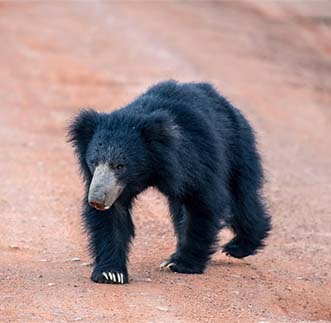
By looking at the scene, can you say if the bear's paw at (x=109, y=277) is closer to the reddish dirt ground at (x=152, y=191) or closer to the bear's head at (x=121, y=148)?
the reddish dirt ground at (x=152, y=191)

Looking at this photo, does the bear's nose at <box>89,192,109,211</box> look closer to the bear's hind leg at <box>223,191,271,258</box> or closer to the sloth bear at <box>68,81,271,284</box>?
the sloth bear at <box>68,81,271,284</box>

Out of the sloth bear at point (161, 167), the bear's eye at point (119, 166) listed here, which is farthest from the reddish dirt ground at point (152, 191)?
the bear's eye at point (119, 166)

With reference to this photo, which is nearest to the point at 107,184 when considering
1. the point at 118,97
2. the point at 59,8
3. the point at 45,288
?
the point at 45,288

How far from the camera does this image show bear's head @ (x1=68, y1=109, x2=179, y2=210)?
691 cm

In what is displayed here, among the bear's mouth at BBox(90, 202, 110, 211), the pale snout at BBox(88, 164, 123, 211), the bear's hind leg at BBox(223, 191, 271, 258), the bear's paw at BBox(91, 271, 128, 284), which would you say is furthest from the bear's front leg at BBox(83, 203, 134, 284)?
the bear's hind leg at BBox(223, 191, 271, 258)

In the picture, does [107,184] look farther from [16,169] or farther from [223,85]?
[223,85]

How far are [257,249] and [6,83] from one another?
946 centimetres

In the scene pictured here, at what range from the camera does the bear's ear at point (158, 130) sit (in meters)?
7.04

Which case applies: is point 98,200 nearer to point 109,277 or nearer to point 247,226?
point 109,277

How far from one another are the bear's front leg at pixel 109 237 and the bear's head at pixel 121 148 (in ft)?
0.63

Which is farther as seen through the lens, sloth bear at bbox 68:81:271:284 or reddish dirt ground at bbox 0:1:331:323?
sloth bear at bbox 68:81:271:284

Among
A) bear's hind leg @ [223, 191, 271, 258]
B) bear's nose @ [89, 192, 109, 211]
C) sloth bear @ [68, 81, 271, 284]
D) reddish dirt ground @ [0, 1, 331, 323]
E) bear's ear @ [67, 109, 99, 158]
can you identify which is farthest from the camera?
bear's hind leg @ [223, 191, 271, 258]

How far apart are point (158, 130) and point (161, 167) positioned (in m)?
0.26

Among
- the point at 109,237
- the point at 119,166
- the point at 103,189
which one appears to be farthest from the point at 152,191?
the point at 103,189
